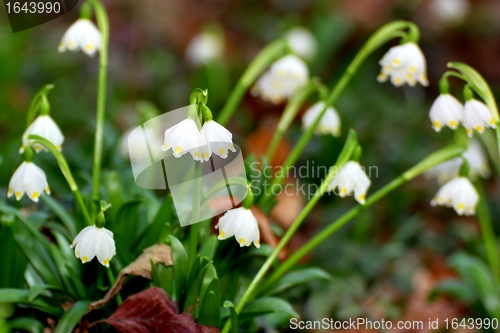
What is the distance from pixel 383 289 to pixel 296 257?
0.82 m

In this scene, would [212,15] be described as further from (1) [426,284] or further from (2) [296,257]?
(2) [296,257]

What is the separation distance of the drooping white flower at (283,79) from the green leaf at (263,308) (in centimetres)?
96

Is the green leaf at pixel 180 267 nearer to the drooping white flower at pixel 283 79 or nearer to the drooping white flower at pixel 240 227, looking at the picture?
the drooping white flower at pixel 240 227

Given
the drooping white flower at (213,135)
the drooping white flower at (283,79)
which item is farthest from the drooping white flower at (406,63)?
the drooping white flower at (213,135)

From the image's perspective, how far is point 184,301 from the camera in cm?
158

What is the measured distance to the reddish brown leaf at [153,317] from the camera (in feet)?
4.76

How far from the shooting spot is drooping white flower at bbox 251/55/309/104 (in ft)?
7.13

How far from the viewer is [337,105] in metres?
3.65

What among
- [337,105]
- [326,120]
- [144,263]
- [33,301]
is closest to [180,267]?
[144,263]

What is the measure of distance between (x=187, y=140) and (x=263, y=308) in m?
0.65

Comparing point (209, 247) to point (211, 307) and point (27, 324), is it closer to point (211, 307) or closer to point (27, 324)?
point (211, 307)

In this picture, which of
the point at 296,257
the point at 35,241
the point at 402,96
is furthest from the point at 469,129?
the point at 402,96

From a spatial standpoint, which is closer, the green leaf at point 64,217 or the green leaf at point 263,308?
the green leaf at point 263,308

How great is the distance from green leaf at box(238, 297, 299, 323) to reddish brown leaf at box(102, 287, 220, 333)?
187 millimetres
